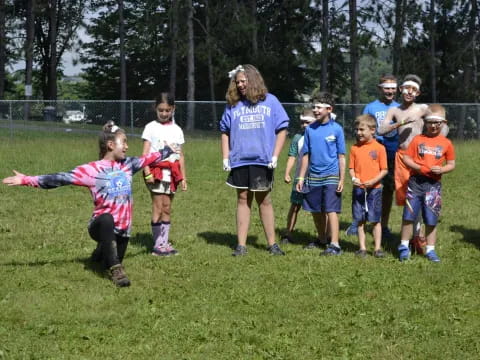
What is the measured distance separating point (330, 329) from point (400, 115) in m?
3.61

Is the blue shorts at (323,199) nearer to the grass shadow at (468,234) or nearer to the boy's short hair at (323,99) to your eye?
the boy's short hair at (323,99)

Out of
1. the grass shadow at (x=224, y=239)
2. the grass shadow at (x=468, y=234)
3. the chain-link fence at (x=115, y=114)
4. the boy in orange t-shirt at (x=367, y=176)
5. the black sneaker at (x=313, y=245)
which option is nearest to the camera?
the boy in orange t-shirt at (x=367, y=176)

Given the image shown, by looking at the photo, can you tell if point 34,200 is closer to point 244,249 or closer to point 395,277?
point 244,249

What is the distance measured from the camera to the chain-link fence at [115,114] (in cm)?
2147

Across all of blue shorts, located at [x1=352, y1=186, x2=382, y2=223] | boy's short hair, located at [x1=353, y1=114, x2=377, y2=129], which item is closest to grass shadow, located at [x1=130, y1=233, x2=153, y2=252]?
blue shorts, located at [x1=352, y1=186, x2=382, y2=223]

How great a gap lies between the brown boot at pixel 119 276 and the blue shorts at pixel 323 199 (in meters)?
2.40

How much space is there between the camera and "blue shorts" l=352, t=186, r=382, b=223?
8.21 m

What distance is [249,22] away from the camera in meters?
35.2

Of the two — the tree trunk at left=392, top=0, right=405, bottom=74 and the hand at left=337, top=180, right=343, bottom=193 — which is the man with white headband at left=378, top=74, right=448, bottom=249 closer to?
the hand at left=337, top=180, right=343, bottom=193

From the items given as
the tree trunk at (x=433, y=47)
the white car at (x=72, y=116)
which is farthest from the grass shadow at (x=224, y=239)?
the tree trunk at (x=433, y=47)

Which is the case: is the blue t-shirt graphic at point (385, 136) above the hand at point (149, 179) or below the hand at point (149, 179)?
above

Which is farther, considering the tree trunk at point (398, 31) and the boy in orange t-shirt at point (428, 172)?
the tree trunk at point (398, 31)

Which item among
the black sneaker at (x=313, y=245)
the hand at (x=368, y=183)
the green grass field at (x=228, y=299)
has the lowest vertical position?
the green grass field at (x=228, y=299)

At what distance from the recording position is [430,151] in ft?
25.8
